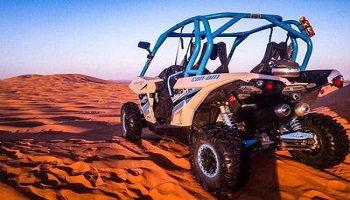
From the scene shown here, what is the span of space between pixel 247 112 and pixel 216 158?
35.9 inches

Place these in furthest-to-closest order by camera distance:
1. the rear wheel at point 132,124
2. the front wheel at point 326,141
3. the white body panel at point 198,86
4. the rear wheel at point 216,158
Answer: the rear wheel at point 132,124 → the front wheel at point 326,141 → the white body panel at point 198,86 → the rear wheel at point 216,158

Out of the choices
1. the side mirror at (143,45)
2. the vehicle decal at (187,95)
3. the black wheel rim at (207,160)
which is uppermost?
the side mirror at (143,45)

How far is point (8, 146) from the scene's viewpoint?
431cm

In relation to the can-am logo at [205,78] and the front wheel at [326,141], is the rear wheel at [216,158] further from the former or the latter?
the front wheel at [326,141]

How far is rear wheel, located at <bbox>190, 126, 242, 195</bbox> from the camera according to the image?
268cm

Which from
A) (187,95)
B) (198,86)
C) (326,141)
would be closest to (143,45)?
(187,95)

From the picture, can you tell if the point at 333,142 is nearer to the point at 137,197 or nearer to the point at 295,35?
the point at 295,35

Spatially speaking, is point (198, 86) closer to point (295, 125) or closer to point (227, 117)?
point (227, 117)

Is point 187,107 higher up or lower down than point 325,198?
higher up

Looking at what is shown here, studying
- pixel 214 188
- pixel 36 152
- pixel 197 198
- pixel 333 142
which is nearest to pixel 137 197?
pixel 197 198

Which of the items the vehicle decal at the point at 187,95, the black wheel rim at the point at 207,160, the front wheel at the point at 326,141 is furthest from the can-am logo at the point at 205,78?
the front wheel at the point at 326,141

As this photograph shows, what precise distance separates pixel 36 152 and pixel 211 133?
250cm

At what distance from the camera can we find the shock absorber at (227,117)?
10.7 feet

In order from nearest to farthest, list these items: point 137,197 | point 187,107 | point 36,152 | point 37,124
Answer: point 137,197 < point 187,107 < point 36,152 < point 37,124
